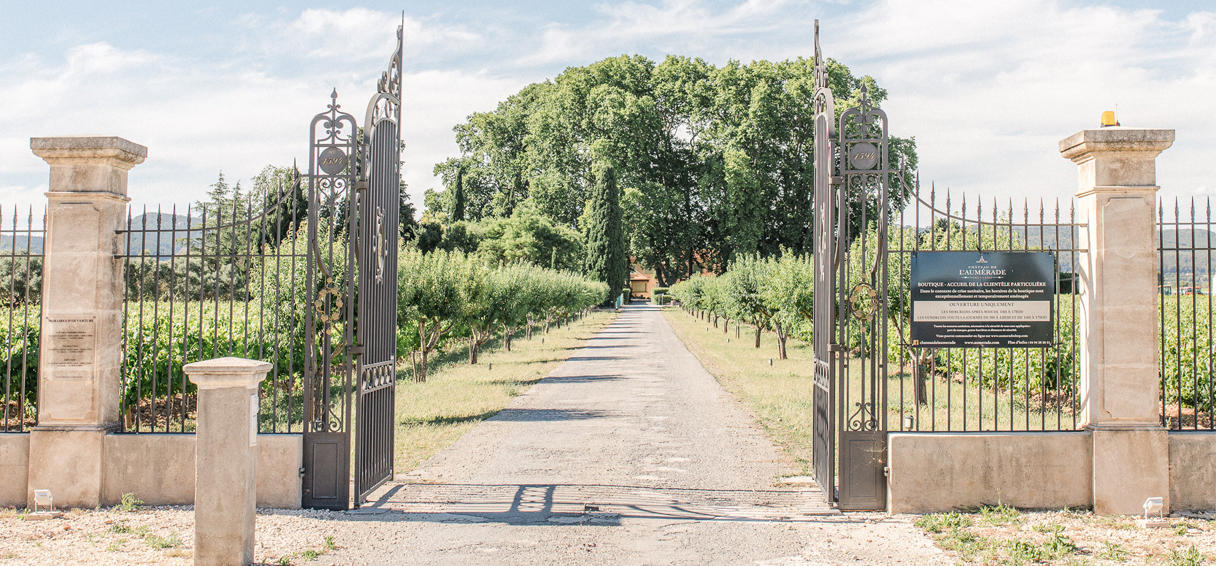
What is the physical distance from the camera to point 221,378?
18.3 feet

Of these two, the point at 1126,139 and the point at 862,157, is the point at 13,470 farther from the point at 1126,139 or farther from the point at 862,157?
the point at 1126,139

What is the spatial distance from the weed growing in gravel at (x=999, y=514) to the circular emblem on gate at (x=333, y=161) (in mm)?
5651

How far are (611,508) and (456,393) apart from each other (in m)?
9.55

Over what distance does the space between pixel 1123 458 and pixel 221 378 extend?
659 cm

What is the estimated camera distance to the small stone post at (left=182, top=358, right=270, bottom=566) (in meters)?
5.41

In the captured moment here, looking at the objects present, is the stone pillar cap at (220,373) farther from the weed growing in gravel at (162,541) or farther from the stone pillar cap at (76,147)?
the stone pillar cap at (76,147)

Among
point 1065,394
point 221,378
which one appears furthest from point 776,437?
point 221,378

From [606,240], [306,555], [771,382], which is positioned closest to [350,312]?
[306,555]

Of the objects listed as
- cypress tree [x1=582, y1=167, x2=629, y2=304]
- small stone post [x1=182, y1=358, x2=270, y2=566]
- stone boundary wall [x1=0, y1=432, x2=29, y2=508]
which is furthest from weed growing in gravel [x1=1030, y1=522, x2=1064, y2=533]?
cypress tree [x1=582, y1=167, x2=629, y2=304]

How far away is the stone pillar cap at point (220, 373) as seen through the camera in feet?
18.2

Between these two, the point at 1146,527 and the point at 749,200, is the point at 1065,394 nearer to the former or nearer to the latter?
the point at 1146,527

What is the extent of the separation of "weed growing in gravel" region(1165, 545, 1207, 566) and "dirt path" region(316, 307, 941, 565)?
147 centimetres

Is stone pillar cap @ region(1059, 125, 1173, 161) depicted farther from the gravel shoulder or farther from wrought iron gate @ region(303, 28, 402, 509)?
wrought iron gate @ region(303, 28, 402, 509)

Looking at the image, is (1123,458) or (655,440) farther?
(655,440)
